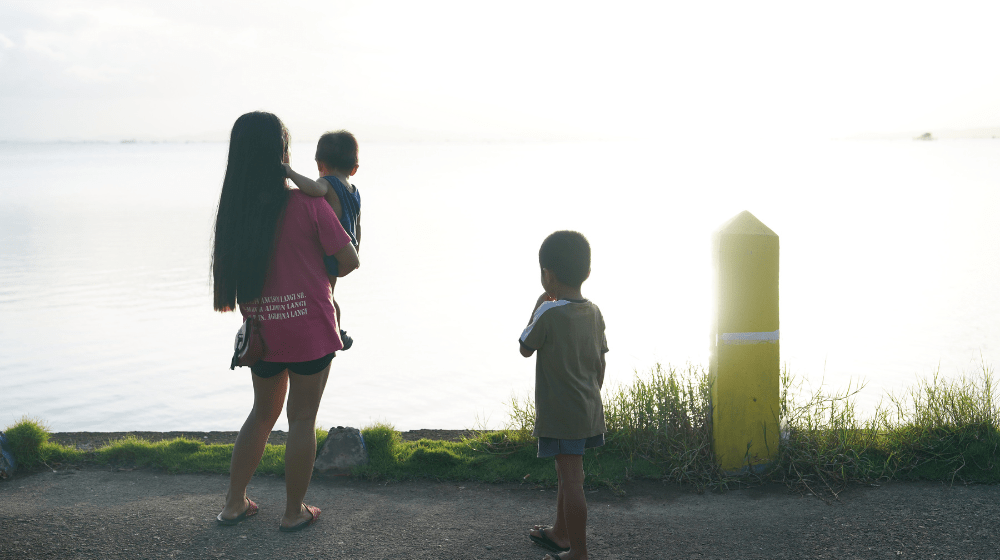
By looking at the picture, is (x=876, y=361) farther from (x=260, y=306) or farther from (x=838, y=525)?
(x=260, y=306)

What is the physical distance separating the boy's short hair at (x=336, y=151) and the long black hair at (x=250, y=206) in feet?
1.18

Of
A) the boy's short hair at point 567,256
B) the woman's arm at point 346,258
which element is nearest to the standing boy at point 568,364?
the boy's short hair at point 567,256

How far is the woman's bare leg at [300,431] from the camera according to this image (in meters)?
3.64

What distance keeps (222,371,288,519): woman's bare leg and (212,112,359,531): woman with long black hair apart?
75 mm

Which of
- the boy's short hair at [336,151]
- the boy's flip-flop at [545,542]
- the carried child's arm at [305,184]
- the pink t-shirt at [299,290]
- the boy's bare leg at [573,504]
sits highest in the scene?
the boy's short hair at [336,151]

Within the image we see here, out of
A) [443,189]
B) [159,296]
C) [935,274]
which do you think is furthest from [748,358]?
[443,189]

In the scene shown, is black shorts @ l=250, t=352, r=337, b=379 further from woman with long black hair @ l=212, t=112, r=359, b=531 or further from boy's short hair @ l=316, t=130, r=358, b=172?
boy's short hair @ l=316, t=130, r=358, b=172

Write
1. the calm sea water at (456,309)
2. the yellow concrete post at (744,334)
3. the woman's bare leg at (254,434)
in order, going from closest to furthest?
1. the woman's bare leg at (254,434)
2. the yellow concrete post at (744,334)
3. the calm sea water at (456,309)

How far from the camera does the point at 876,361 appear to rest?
1180 cm

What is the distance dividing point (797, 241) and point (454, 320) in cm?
A: 1397

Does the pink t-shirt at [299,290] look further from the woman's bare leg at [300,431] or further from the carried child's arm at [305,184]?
the woman's bare leg at [300,431]

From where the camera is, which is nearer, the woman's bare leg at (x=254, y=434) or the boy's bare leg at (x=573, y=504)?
the boy's bare leg at (x=573, y=504)

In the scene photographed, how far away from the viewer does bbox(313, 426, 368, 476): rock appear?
184 inches

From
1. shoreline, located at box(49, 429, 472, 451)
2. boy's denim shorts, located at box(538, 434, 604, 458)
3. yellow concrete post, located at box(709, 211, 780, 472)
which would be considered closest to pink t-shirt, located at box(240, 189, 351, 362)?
boy's denim shorts, located at box(538, 434, 604, 458)
